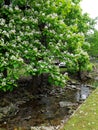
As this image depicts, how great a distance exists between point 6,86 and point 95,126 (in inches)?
263

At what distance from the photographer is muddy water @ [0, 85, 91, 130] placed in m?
18.3

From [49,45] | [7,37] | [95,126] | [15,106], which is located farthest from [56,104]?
[95,126]

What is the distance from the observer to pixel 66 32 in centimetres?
2100

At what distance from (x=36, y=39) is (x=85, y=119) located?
813cm

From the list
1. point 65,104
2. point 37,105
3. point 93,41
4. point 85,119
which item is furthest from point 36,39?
point 93,41

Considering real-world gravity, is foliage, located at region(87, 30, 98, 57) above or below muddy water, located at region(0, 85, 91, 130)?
above

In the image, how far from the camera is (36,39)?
840 inches

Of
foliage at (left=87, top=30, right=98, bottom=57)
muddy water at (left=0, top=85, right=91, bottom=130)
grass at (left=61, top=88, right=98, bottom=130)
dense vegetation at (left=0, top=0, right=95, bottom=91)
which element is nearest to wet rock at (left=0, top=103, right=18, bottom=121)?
muddy water at (left=0, top=85, right=91, bottom=130)

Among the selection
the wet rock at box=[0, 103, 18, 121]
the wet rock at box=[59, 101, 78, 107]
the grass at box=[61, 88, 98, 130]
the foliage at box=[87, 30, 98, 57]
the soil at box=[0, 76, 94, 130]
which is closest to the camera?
the grass at box=[61, 88, 98, 130]

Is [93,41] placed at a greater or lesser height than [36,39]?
greater

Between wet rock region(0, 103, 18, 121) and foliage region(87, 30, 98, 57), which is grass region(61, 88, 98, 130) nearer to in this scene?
wet rock region(0, 103, 18, 121)

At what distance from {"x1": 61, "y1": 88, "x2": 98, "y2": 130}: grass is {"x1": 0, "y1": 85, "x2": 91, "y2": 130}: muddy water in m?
2.23

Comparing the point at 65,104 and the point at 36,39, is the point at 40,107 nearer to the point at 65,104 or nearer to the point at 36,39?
the point at 65,104

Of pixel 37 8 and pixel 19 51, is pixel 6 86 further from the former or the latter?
pixel 37 8
